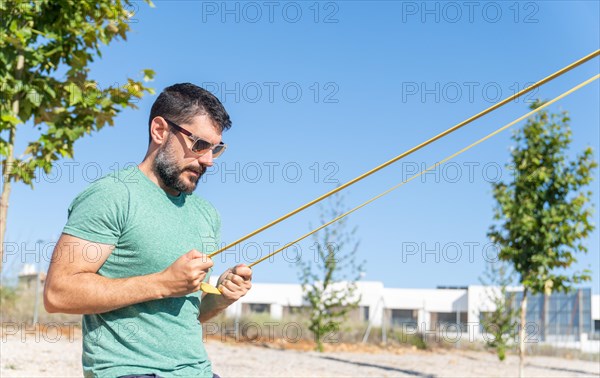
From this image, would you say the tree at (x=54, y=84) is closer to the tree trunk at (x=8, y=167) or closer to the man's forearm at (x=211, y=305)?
the tree trunk at (x=8, y=167)

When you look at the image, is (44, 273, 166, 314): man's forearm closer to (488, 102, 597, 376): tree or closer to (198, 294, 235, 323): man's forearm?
(198, 294, 235, 323): man's forearm

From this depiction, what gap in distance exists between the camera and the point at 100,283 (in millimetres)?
2438

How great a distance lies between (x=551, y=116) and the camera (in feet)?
45.7

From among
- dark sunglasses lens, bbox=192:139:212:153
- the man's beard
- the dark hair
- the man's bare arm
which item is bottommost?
the man's bare arm

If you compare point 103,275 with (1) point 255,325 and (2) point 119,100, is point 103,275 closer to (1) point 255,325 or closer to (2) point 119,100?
(2) point 119,100

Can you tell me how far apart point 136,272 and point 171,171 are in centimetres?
41

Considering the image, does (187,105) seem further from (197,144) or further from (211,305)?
(211,305)

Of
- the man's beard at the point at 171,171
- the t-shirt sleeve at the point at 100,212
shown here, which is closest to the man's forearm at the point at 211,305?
the man's beard at the point at 171,171

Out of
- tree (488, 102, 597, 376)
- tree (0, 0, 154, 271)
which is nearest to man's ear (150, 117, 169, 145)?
tree (0, 0, 154, 271)

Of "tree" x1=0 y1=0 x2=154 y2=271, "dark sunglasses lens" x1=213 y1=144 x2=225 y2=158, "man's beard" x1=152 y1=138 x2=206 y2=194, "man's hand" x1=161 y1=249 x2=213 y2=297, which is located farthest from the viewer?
"tree" x1=0 y1=0 x2=154 y2=271

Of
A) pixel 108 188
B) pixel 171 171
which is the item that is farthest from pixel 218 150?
pixel 108 188

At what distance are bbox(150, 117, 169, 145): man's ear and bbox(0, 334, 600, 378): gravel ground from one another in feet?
19.9

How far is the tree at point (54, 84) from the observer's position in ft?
20.5

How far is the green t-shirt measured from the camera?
8.15ft
